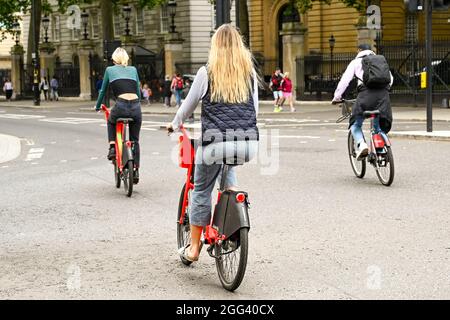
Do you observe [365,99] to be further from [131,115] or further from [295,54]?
[295,54]

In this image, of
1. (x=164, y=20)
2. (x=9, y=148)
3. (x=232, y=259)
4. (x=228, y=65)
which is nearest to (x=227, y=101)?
(x=228, y=65)

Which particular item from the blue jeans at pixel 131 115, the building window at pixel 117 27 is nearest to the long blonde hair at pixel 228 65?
the blue jeans at pixel 131 115

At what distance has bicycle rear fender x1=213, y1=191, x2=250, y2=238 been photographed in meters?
6.02

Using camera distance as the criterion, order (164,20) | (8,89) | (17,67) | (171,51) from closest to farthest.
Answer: (171,51) → (8,89) → (17,67) → (164,20)

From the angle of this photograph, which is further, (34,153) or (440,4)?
(34,153)

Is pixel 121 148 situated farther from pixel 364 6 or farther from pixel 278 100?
pixel 364 6

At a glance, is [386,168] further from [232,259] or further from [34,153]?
[34,153]

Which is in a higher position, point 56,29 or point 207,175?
point 56,29

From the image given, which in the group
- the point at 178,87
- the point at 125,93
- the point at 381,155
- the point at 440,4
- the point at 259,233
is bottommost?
the point at 259,233

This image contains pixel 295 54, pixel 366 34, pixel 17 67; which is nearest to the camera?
pixel 366 34

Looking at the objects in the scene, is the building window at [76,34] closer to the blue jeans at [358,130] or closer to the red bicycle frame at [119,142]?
the red bicycle frame at [119,142]

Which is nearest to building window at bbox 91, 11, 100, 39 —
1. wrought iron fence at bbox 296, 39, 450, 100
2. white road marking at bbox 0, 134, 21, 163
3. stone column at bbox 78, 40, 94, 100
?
stone column at bbox 78, 40, 94, 100

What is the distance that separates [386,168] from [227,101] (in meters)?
5.45

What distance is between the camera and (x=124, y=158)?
11336 millimetres
